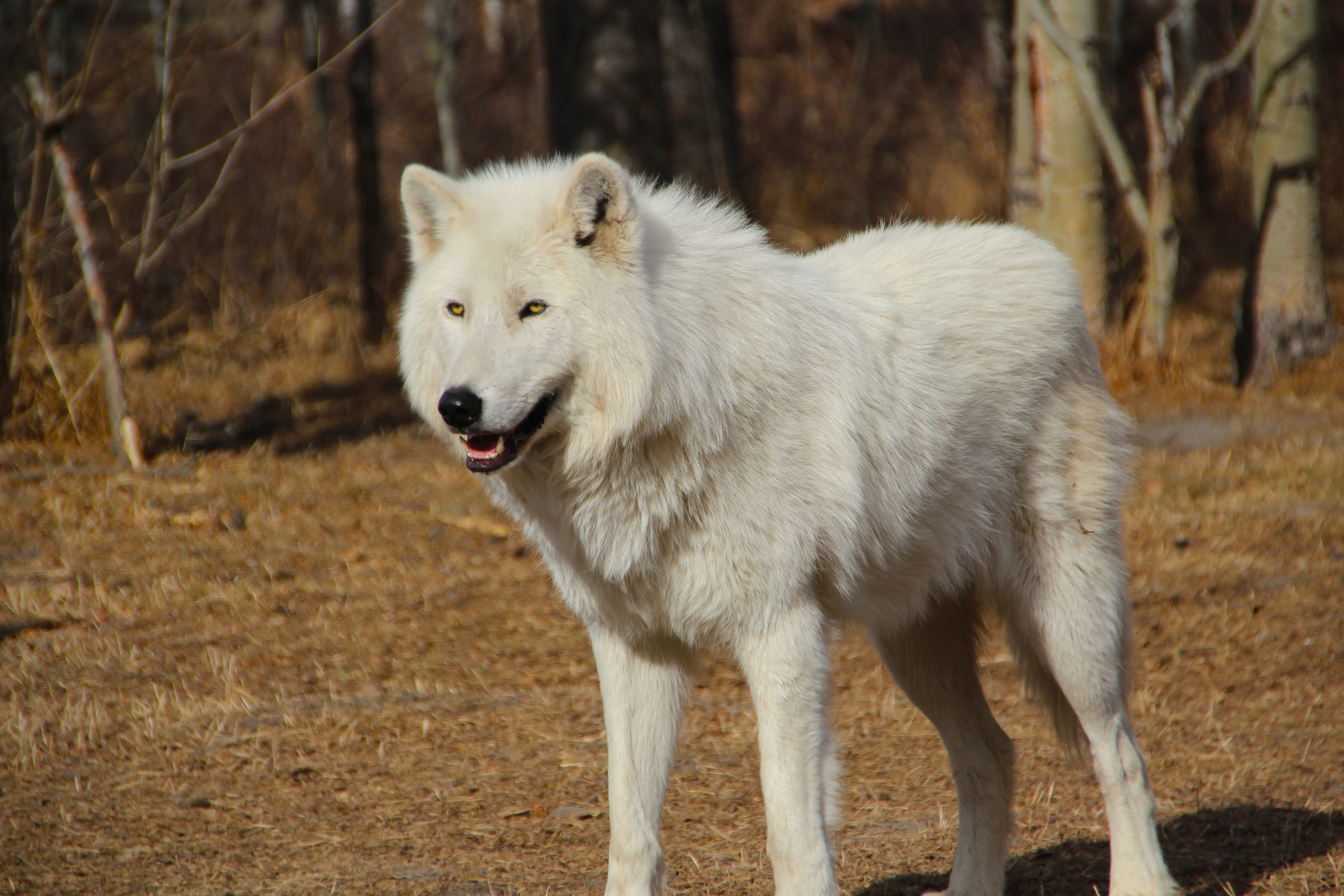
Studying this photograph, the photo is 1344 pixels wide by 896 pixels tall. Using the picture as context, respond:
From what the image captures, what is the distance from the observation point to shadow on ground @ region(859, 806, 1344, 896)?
3.44m

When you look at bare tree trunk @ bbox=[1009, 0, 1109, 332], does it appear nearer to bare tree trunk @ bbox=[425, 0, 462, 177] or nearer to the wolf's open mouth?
the wolf's open mouth

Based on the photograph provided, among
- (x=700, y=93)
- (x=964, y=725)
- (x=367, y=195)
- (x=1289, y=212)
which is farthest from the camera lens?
(x=367, y=195)

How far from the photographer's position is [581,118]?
8219 mm

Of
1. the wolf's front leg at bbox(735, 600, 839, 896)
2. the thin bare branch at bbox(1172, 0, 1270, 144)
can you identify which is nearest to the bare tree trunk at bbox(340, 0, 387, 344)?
the thin bare branch at bbox(1172, 0, 1270, 144)

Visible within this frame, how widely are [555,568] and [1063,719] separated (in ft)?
5.23

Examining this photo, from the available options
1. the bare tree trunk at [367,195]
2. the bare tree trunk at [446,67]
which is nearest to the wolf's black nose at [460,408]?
the bare tree trunk at [367,195]

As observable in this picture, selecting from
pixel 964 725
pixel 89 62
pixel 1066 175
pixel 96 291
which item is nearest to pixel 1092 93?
pixel 1066 175

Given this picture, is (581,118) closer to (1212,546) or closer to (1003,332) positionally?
(1212,546)

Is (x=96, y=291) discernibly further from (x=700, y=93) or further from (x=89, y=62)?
(x=700, y=93)

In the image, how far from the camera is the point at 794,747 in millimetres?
2830

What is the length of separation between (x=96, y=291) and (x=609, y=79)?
3.52m

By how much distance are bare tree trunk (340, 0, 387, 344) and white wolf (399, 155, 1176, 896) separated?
8.33 m

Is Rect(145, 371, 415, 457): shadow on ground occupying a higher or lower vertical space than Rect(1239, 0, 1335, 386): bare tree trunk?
lower

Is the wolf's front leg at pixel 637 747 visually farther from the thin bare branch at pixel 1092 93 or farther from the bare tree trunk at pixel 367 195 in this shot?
the bare tree trunk at pixel 367 195
